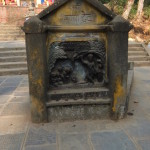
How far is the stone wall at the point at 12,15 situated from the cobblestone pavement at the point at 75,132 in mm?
13825

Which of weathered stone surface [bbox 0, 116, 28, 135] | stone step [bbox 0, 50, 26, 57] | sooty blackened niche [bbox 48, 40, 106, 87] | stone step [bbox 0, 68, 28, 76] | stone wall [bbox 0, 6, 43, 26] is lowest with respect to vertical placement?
weathered stone surface [bbox 0, 116, 28, 135]

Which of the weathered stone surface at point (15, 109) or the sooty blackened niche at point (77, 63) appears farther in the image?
the weathered stone surface at point (15, 109)

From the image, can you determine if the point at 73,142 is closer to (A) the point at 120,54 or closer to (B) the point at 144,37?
(A) the point at 120,54

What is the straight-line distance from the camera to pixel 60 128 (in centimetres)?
336

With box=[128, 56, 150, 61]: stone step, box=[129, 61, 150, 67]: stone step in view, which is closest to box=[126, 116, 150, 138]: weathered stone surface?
box=[129, 61, 150, 67]: stone step


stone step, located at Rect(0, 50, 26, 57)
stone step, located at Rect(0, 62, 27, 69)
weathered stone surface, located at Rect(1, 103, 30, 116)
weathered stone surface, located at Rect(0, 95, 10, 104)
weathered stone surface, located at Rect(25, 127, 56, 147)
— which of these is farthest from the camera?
stone step, located at Rect(0, 50, 26, 57)

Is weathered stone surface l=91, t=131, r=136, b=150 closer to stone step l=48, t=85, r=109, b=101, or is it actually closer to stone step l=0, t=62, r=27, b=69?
stone step l=48, t=85, r=109, b=101

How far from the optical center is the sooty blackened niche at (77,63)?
3564mm

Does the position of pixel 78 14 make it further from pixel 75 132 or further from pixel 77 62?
pixel 75 132

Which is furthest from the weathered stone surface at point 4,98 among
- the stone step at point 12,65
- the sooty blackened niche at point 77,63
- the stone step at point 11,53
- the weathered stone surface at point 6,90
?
the stone step at point 11,53

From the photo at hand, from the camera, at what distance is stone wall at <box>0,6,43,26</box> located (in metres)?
16.8

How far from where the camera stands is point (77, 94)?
3586mm

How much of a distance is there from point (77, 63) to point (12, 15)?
15790mm

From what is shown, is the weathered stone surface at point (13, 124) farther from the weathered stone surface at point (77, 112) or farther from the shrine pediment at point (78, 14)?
the shrine pediment at point (78, 14)
